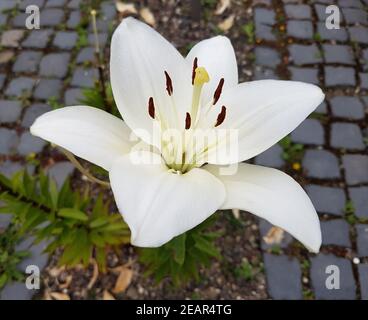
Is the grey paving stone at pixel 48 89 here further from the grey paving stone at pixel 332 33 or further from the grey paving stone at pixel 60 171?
the grey paving stone at pixel 332 33

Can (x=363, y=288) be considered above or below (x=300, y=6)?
below

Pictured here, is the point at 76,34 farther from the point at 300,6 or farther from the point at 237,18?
the point at 300,6

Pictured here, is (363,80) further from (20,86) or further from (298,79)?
(20,86)

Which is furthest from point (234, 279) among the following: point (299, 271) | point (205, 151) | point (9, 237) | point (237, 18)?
point (237, 18)

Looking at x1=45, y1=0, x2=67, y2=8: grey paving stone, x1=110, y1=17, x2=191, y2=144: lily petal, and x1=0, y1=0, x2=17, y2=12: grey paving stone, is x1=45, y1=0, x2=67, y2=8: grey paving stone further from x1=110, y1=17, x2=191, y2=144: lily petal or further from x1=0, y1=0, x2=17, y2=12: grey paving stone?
x1=110, y1=17, x2=191, y2=144: lily petal

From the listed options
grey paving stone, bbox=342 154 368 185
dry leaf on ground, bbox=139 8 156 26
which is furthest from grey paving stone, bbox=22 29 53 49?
grey paving stone, bbox=342 154 368 185

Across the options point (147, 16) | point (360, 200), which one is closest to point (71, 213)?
point (360, 200)
